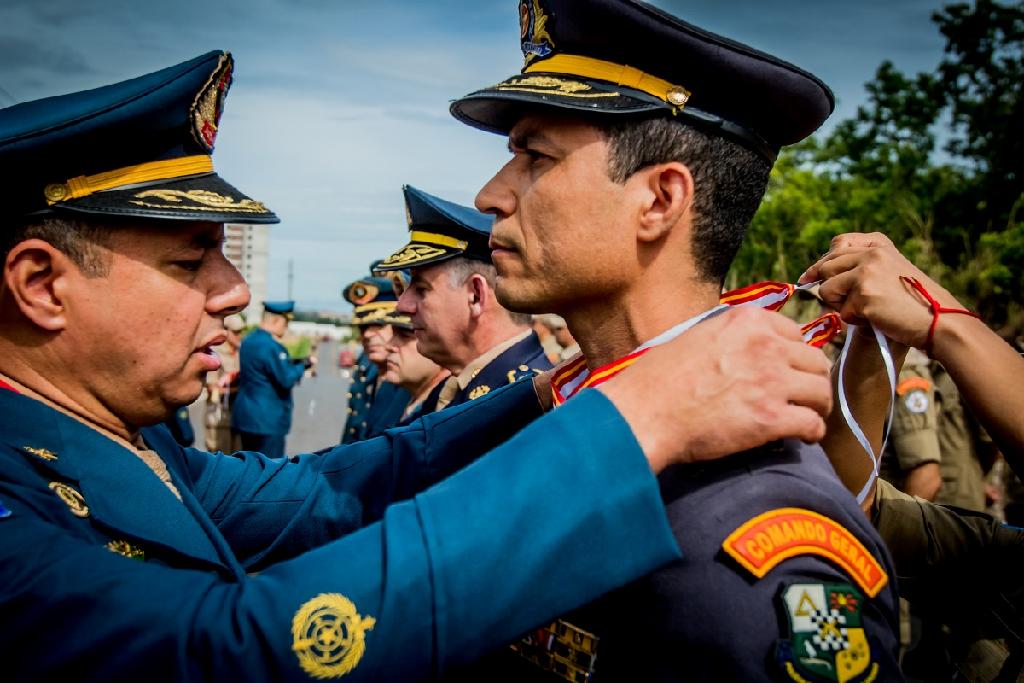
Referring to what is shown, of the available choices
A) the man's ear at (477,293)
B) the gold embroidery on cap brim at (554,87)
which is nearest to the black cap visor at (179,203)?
the gold embroidery on cap brim at (554,87)

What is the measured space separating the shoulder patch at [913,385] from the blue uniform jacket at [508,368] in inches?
95.2

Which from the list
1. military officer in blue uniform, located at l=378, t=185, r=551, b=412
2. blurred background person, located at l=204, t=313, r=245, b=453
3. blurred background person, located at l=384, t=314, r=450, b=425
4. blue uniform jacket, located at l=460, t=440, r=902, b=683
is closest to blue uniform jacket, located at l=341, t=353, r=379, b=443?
blurred background person, located at l=384, t=314, r=450, b=425

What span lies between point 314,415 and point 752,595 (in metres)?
19.3

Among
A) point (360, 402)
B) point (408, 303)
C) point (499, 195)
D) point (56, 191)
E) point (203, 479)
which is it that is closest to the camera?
point (56, 191)

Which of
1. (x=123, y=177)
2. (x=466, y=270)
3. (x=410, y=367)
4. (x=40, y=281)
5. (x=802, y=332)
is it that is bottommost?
Result: (x=802, y=332)

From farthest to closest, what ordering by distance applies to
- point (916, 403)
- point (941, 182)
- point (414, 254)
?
point (941, 182), point (916, 403), point (414, 254)

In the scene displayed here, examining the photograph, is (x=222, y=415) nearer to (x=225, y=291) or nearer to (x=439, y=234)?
(x=439, y=234)

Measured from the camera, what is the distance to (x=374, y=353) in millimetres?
8234

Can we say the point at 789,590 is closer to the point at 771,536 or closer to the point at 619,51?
the point at 771,536

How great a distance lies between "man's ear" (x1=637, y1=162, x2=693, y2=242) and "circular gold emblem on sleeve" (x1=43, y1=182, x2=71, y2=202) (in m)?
1.36

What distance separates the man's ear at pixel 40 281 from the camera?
1.94 meters

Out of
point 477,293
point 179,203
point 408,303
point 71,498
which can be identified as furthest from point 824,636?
A: point 408,303

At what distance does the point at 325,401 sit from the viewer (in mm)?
23953

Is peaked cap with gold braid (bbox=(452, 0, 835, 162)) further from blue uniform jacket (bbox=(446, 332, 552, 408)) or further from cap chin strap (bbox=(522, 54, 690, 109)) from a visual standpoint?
blue uniform jacket (bbox=(446, 332, 552, 408))
